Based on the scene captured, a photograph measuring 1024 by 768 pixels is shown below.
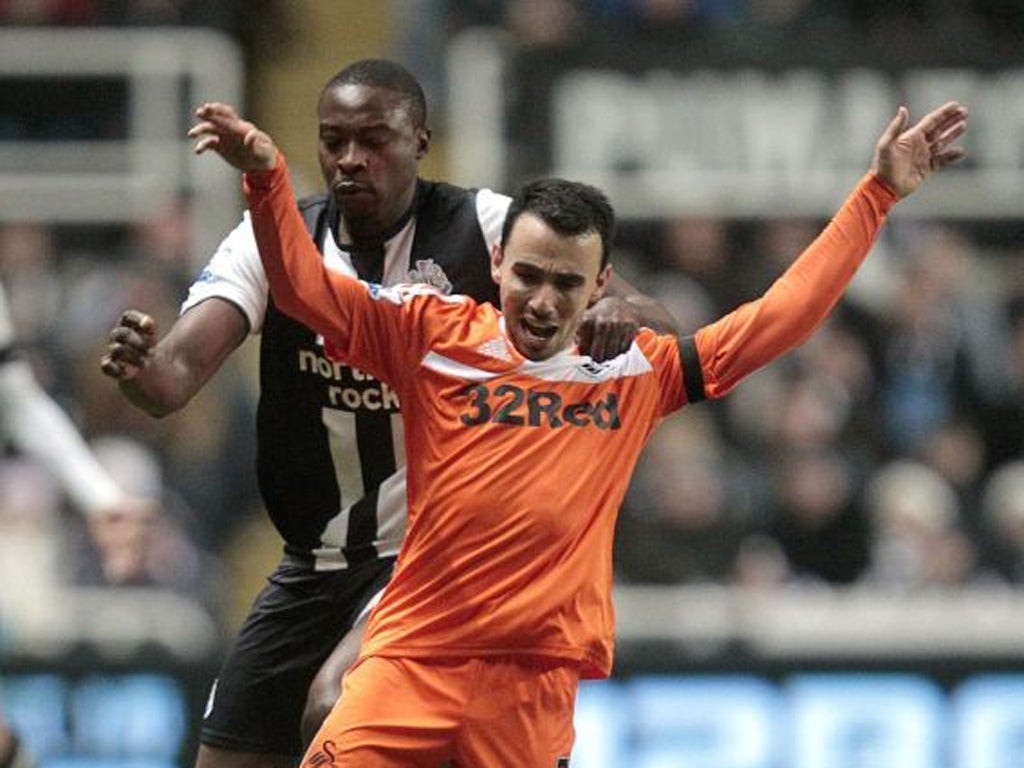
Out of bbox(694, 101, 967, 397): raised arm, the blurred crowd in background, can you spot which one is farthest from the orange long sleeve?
the blurred crowd in background

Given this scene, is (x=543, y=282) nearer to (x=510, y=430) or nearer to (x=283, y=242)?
(x=510, y=430)

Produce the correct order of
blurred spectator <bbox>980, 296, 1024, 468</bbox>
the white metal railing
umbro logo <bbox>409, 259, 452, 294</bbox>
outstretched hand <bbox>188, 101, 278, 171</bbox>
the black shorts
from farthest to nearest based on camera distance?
the white metal railing, blurred spectator <bbox>980, 296, 1024, 468</bbox>, the black shorts, umbro logo <bbox>409, 259, 452, 294</bbox>, outstretched hand <bbox>188, 101, 278, 171</bbox>

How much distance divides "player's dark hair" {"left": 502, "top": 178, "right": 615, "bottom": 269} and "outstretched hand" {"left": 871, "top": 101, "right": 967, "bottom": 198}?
0.69 metres

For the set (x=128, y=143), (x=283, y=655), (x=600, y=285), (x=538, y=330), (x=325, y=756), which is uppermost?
(x=128, y=143)

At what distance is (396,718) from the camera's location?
666 centimetres

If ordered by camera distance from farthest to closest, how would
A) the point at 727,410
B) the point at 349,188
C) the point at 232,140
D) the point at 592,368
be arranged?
the point at 727,410 < the point at 349,188 < the point at 592,368 < the point at 232,140

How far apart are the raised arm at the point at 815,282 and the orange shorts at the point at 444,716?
86 cm

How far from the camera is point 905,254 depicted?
570 inches

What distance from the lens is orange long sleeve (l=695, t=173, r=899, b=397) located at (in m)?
6.93

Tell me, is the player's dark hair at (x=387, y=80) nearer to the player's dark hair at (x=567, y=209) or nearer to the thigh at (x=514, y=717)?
the player's dark hair at (x=567, y=209)

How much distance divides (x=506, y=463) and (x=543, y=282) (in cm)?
44

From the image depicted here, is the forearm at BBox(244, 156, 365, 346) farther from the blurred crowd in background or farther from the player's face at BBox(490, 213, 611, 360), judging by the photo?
the blurred crowd in background

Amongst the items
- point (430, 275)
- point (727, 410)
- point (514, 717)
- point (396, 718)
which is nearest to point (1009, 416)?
point (727, 410)

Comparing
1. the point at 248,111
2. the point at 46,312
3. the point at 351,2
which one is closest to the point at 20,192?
the point at 46,312
